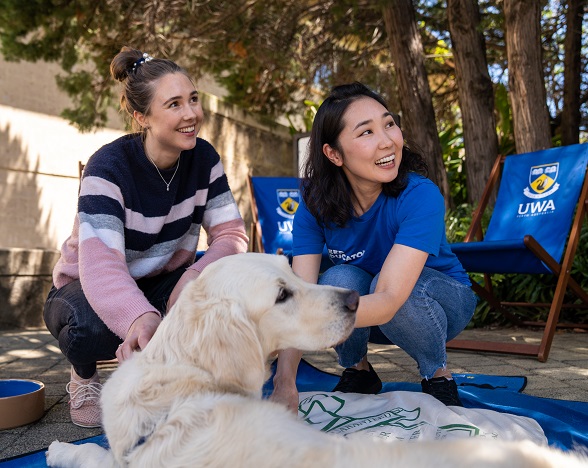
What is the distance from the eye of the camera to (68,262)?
2.78 meters

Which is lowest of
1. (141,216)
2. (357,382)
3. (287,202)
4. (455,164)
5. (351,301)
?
(357,382)

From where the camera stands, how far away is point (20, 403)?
2562 millimetres

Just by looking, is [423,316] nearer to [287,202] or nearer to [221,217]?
[221,217]

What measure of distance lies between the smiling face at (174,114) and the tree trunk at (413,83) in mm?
3886

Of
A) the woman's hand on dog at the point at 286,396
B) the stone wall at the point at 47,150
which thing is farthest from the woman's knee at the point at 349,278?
the stone wall at the point at 47,150

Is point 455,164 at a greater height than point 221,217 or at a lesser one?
greater

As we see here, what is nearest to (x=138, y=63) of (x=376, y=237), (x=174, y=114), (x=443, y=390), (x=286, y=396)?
(x=174, y=114)

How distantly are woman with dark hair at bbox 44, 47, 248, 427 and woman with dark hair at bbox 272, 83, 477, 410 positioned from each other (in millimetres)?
461

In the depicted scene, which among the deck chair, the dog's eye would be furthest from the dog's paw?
the deck chair

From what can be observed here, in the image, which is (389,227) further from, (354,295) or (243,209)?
(243,209)

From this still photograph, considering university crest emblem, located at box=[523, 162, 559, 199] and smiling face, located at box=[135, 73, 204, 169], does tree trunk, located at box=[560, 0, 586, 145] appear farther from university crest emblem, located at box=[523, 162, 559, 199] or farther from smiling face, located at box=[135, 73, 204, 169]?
smiling face, located at box=[135, 73, 204, 169]

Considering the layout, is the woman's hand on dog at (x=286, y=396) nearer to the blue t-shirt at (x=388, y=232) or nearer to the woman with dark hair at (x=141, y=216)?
the woman with dark hair at (x=141, y=216)

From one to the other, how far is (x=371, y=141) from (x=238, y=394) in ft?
4.06

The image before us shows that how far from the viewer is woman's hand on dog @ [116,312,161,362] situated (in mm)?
2021
